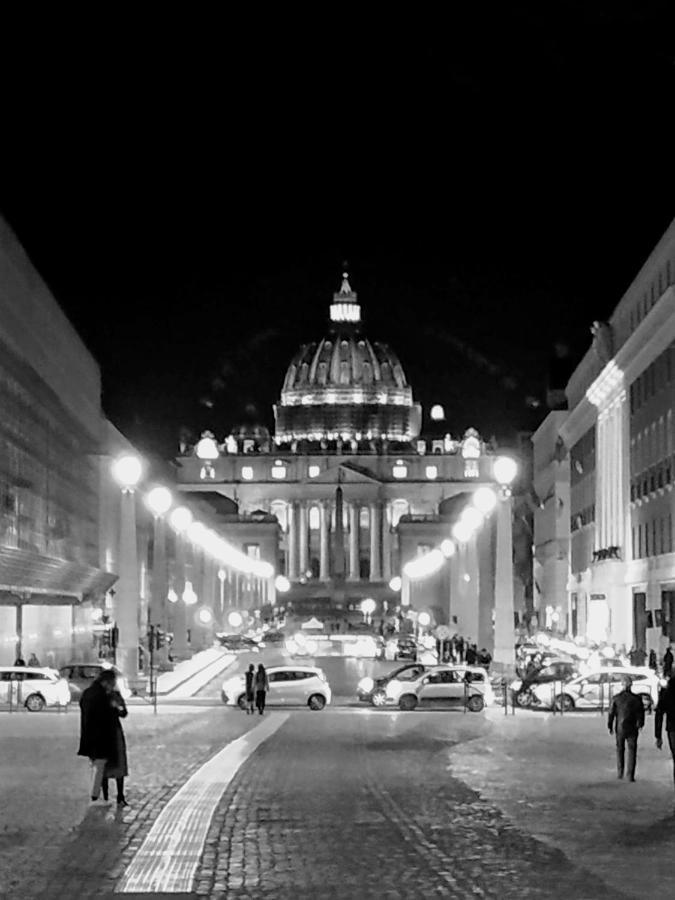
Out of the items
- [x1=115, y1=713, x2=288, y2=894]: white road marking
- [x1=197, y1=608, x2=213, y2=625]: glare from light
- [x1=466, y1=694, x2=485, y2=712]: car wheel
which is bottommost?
[x1=115, y1=713, x2=288, y2=894]: white road marking

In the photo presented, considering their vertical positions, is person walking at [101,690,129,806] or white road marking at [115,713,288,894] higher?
person walking at [101,690,129,806]

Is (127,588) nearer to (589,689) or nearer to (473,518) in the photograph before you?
(589,689)

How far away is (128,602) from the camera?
195 feet

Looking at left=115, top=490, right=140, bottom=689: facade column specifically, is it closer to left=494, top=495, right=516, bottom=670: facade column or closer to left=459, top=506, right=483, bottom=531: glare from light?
left=494, top=495, right=516, bottom=670: facade column

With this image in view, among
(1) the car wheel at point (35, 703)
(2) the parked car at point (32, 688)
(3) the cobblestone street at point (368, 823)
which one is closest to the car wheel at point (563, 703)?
(2) the parked car at point (32, 688)

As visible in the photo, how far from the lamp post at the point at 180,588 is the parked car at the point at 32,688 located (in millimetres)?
34565

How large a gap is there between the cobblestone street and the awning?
87.2 ft

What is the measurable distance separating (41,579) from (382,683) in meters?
17.3

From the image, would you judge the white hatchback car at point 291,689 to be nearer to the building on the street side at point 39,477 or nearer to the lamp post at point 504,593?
the lamp post at point 504,593

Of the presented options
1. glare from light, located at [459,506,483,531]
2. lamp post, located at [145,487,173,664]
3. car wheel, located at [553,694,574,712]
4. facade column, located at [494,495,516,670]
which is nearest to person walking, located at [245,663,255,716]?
car wheel, located at [553,694,574,712]

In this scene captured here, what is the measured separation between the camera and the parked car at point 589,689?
166 feet

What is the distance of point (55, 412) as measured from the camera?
296ft

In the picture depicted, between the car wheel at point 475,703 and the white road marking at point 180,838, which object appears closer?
the white road marking at point 180,838

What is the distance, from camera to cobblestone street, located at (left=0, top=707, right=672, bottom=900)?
16891 mm
